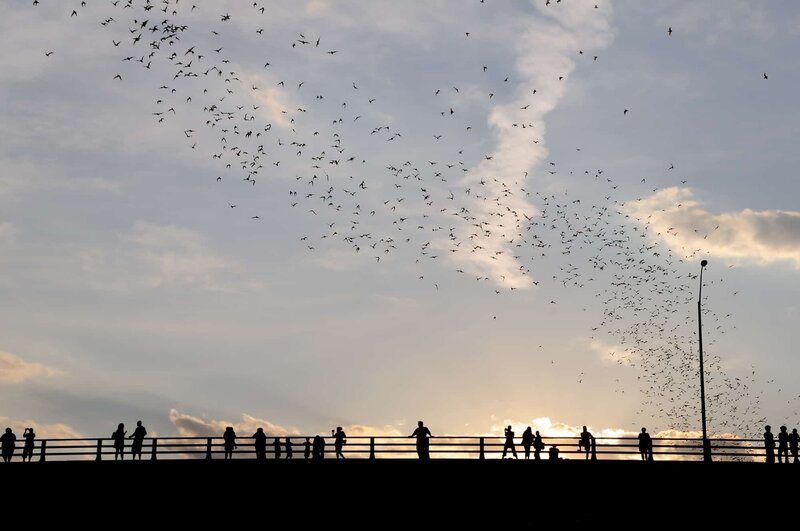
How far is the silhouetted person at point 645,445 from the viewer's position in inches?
1748

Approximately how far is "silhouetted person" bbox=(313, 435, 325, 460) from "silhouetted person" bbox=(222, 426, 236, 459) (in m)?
3.06

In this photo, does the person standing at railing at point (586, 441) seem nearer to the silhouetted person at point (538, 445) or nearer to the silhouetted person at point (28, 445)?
the silhouetted person at point (538, 445)

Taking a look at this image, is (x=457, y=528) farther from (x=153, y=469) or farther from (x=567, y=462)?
(x=153, y=469)

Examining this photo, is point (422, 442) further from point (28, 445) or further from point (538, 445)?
point (28, 445)

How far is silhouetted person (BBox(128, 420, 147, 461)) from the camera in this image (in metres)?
43.1

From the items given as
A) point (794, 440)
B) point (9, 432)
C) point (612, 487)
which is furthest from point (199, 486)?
point (794, 440)

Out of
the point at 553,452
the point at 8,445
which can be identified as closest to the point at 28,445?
the point at 8,445

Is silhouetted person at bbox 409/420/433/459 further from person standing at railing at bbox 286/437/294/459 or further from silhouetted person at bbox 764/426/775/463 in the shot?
silhouetted person at bbox 764/426/775/463

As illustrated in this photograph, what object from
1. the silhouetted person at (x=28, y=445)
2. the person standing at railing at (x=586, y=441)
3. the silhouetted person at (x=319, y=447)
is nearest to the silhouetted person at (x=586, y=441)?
the person standing at railing at (x=586, y=441)

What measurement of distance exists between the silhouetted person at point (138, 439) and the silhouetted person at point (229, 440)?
2956 millimetres

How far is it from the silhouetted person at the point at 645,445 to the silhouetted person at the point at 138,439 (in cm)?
1846

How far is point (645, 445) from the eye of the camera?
4441cm

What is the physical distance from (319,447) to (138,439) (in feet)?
22.0

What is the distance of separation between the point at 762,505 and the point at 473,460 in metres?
9.47
